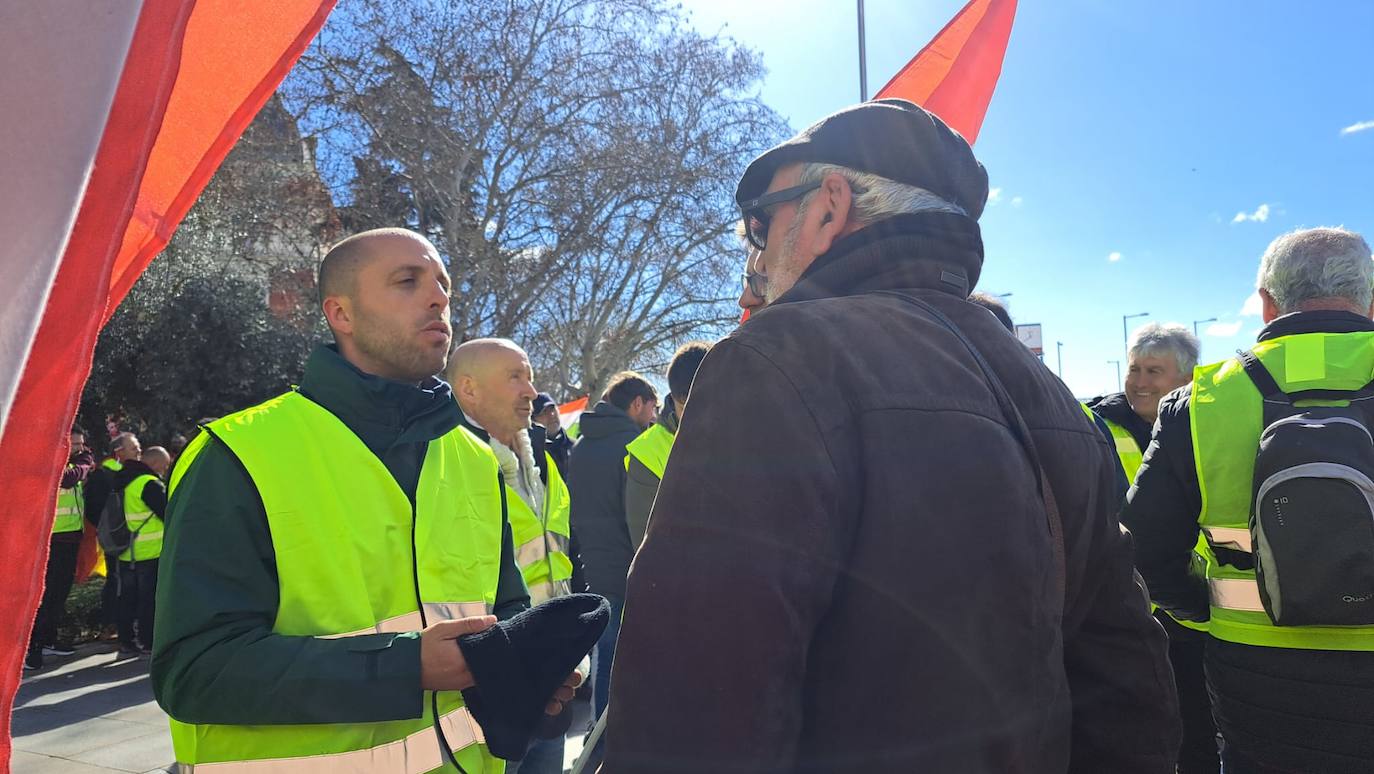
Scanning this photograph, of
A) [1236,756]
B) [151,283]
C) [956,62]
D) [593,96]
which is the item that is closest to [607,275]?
[593,96]

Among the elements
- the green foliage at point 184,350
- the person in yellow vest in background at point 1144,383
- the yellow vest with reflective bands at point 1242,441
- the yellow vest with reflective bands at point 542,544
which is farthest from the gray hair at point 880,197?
the green foliage at point 184,350

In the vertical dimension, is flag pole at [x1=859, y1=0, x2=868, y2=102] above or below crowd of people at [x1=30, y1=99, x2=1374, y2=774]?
above

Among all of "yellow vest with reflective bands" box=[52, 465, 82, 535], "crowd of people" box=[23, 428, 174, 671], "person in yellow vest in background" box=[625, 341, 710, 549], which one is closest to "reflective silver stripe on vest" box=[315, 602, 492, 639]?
"person in yellow vest in background" box=[625, 341, 710, 549]

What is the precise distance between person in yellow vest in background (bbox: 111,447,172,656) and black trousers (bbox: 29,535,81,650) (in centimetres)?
41

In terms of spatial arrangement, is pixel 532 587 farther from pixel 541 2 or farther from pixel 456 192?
pixel 541 2

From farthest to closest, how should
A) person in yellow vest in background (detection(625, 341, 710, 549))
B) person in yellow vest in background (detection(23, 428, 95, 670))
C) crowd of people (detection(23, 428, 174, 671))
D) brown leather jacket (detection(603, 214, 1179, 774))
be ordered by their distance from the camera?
crowd of people (detection(23, 428, 174, 671)) → person in yellow vest in background (detection(23, 428, 95, 670)) → person in yellow vest in background (detection(625, 341, 710, 549)) → brown leather jacket (detection(603, 214, 1179, 774))

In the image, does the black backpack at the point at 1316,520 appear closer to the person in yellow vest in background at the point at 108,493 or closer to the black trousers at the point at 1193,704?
the black trousers at the point at 1193,704

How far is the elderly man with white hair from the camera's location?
2148 millimetres

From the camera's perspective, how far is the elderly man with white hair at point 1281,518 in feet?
7.05

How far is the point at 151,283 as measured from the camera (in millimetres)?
14945

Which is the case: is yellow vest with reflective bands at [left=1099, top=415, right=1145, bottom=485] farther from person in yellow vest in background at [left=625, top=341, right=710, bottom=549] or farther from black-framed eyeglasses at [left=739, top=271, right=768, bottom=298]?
black-framed eyeglasses at [left=739, top=271, right=768, bottom=298]

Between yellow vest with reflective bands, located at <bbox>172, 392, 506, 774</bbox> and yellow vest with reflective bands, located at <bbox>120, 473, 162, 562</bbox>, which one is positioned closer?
yellow vest with reflective bands, located at <bbox>172, 392, 506, 774</bbox>

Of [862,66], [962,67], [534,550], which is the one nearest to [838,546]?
[534,550]

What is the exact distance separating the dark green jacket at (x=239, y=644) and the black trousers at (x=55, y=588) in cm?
799
